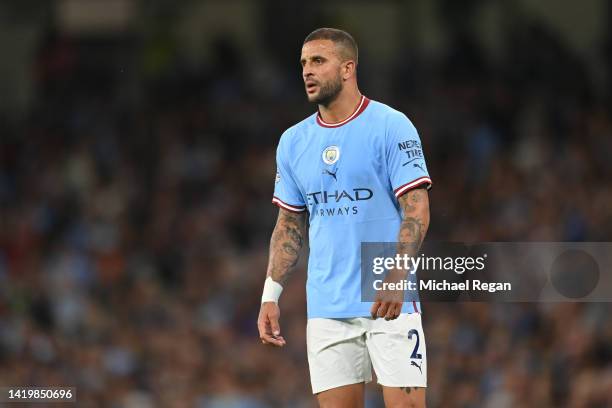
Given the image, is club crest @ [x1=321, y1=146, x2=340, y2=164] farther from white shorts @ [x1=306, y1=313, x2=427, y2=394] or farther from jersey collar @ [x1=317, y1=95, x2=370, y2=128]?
white shorts @ [x1=306, y1=313, x2=427, y2=394]

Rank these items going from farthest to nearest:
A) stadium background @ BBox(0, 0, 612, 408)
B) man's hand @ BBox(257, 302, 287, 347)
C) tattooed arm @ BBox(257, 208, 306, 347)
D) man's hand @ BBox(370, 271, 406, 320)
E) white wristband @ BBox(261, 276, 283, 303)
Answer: stadium background @ BBox(0, 0, 612, 408)
tattooed arm @ BBox(257, 208, 306, 347)
white wristband @ BBox(261, 276, 283, 303)
man's hand @ BBox(257, 302, 287, 347)
man's hand @ BBox(370, 271, 406, 320)

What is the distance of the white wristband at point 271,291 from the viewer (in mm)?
6566

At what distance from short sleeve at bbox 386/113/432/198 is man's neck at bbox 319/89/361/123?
235 millimetres

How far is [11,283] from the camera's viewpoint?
46.5 ft

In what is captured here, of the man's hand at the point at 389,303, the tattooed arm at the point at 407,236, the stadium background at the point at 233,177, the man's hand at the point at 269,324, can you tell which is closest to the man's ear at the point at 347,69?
the tattooed arm at the point at 407,236

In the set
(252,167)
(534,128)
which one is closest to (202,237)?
(252,167)

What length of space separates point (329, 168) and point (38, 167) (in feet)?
32.8

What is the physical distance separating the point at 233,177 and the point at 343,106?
8477 millimetres

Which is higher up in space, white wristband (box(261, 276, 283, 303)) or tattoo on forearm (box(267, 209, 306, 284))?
tattoo on forearm (box(267, 209, 306, 284))

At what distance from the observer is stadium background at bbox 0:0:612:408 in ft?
38.6

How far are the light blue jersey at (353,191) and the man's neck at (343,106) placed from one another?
0.09 ft

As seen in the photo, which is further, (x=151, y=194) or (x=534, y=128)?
(x=151, y=194)

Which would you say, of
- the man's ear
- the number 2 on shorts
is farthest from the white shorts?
the man's ear

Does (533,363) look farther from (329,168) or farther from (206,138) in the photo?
(206,138)
